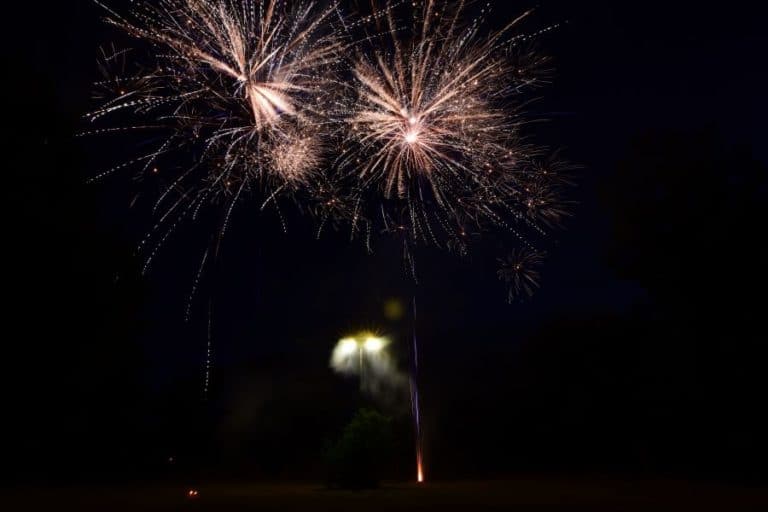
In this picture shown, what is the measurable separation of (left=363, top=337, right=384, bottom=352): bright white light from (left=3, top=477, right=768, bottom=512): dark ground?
21.6 ft

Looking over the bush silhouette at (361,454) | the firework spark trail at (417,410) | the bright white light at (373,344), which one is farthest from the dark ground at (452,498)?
the bright white light at (373,344)

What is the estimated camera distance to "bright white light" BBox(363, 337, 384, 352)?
797 inches

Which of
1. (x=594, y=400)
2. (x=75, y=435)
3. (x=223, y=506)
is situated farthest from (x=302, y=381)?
(x=223, y=506)

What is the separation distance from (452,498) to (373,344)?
9.33 metres

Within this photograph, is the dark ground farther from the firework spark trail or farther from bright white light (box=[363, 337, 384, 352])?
bright white light (box=[363, 337, 384, 352])

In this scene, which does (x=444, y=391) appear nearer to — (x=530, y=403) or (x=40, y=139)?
(x=530, y=403)

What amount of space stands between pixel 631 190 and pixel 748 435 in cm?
639

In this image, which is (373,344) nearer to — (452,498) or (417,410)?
(417,410)

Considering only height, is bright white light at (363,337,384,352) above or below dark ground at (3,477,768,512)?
above

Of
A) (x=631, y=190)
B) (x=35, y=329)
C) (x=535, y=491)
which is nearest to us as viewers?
(x=35, y=329)

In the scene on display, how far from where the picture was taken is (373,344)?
2034 centimetres

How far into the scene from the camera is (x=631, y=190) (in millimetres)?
16578

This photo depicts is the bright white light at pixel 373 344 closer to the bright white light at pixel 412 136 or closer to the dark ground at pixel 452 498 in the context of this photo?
the dark ground at pixel 452 498

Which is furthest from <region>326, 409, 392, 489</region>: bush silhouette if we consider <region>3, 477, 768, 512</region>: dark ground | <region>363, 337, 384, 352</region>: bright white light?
<region>363, 337, 384, 352</region>: bright white light
